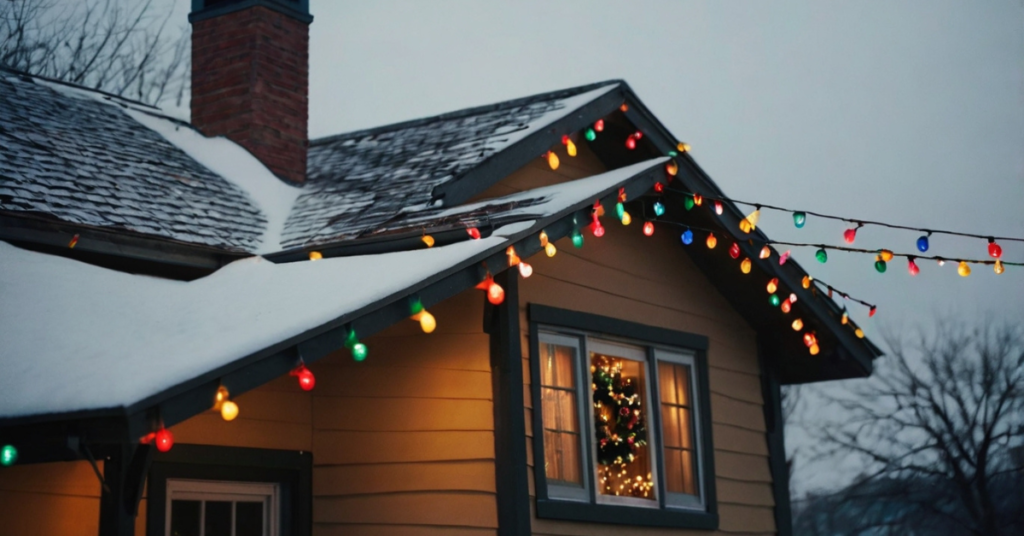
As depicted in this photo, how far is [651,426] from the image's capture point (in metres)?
8.70

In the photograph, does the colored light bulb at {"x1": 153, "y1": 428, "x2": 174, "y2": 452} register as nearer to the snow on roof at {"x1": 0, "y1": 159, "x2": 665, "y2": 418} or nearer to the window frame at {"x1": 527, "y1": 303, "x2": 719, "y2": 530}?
the snow on roof at {"x1": 0, "y1": 159, "x2": 665, "y2": 418}

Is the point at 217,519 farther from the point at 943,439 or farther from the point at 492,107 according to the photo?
the point at 943,439

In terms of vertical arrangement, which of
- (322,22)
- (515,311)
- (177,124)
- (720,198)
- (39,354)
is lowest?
(39,354)

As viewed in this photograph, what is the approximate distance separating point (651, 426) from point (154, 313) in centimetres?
382

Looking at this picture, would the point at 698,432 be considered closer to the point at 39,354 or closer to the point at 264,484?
the point at 264,484

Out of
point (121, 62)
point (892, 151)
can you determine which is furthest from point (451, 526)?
point (892, 151)

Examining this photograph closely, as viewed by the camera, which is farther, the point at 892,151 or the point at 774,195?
the point at 774,195

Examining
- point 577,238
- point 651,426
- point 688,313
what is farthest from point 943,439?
point 577,238

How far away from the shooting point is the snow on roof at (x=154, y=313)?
524 centimetres

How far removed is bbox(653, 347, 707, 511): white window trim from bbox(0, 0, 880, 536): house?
0.05ft

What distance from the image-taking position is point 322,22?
395ft

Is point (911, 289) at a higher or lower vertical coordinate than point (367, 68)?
lower

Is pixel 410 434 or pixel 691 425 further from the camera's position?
pixel 691 425

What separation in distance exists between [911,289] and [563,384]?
2024 inches
